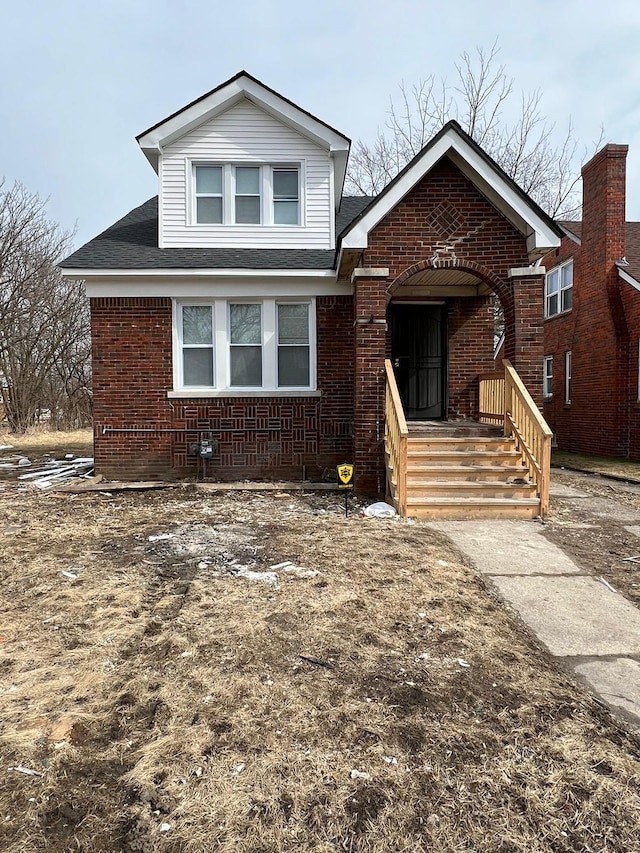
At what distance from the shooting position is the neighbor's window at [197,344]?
940cm

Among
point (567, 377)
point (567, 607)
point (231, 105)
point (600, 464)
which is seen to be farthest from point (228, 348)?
point (567, 377)

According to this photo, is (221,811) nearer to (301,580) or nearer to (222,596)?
(222,596)

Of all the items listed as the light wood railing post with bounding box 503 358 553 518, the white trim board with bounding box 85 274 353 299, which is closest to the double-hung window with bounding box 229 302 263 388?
the white trim board with bounding box 85 274 353 299

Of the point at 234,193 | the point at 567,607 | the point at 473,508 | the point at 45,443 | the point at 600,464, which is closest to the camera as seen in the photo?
the point at 567,607

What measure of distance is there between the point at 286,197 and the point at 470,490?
22.3 feet

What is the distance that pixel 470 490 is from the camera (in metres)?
6.79

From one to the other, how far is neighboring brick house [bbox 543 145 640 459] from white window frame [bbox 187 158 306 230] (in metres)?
7.05

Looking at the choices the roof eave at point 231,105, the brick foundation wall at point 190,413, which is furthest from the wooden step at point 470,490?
the roof eave at point 231,105

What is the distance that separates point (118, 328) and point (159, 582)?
617 cm

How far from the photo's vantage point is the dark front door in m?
10.4

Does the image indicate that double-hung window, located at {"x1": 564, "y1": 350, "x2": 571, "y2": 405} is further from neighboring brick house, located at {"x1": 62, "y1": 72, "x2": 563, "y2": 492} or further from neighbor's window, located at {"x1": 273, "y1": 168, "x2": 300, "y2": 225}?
neighbor's window, located at {"x1": 273, "y1": 168, "x2": 300, "y2": 225}

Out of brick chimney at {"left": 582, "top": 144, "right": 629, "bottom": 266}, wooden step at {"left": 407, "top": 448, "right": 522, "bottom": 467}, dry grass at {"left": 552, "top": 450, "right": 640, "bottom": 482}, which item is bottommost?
dry grass at {"left": 552, "top": 450, "right": 640, "bottom": 482}

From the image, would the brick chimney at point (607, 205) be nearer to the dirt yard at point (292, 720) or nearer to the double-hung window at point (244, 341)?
the double-hung window at point (244, 341)

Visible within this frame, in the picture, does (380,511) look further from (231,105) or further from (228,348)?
(231,105)
